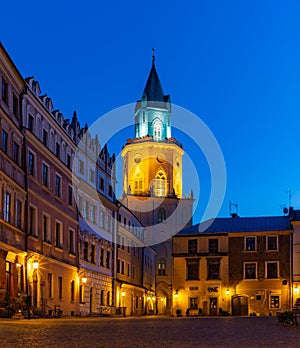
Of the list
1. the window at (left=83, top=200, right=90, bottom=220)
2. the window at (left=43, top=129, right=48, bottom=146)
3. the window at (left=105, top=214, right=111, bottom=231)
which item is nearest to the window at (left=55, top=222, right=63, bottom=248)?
the window at (left=43, top=129, right=48, bottom=146)

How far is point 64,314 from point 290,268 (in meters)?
28.3

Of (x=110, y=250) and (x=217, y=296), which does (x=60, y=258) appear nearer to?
(x=110, y=250)

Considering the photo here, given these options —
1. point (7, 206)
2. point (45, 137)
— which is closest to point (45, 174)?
point (45, 137)

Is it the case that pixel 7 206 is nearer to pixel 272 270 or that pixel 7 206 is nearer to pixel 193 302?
pixel 193 302

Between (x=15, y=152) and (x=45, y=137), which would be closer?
(x=15, y=152)

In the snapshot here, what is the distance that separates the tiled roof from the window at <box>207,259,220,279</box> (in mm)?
3192

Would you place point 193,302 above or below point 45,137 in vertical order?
below

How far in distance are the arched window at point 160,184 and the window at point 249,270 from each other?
85.9 feet

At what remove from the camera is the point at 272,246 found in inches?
2527

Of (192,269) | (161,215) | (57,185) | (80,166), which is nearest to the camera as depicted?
(57,185)

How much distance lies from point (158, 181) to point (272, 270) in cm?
2897

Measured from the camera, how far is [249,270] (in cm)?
6419

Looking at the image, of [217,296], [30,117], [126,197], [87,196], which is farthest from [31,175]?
[126,197]

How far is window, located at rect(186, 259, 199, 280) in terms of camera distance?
6556cm
